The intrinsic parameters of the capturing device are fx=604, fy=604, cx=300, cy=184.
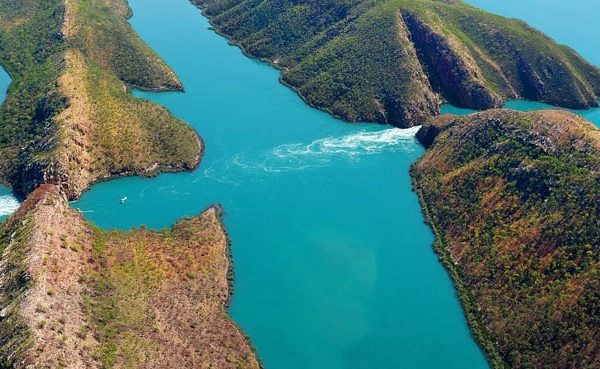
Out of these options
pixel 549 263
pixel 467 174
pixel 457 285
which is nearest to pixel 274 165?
pixel 467 174

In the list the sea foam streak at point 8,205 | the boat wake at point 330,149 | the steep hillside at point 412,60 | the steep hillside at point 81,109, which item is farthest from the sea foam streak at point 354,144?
the sea foam streak at point 8,205

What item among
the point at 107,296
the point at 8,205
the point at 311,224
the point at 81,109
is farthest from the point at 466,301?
the point at 81,109

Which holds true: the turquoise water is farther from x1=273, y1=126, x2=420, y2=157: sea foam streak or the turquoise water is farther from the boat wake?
x1=273, y1=126, x2=420, y2=157: sea foam streak

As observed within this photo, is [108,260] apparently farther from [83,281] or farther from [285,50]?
[285,50]

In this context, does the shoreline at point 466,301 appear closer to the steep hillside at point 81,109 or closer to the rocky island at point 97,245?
the rocky island at point 97,245

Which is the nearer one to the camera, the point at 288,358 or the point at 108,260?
the point at 288,358

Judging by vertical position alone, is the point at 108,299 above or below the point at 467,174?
below
